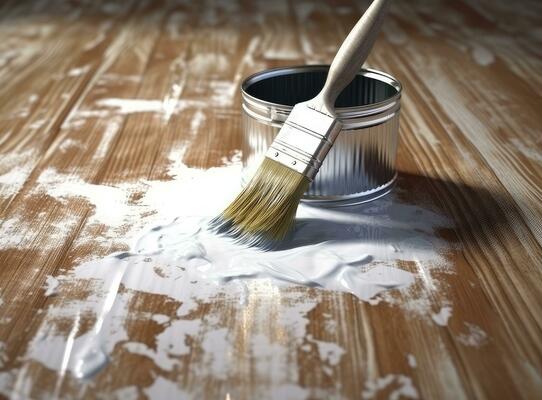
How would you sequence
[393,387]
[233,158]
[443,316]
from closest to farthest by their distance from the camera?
[393,387] < [443,316] < [233,158]

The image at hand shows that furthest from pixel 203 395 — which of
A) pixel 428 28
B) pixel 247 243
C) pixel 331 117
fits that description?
pixel 428 28

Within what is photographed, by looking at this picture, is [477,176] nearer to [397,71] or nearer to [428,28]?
[397,71]

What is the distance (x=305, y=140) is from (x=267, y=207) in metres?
0.12

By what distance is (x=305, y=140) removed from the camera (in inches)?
42.9

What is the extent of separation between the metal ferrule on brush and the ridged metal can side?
55 mm

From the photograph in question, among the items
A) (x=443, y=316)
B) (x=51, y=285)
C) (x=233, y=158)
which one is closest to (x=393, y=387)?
(x=443, y=316)

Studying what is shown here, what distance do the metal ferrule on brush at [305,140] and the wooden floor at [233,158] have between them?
205mm

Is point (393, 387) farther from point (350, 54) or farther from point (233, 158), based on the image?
point (233, 158)

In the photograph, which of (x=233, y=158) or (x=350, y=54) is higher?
(x=350, y=54)

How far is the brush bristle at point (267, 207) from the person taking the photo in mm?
1090

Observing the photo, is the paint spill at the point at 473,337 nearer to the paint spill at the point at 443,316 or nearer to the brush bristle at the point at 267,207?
the paint spill at the point at 443,316

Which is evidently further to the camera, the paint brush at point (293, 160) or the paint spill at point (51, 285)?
the paint brush at point (293, 160)

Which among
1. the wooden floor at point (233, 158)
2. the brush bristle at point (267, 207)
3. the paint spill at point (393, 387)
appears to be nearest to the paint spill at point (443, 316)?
the wooden floor at point (233, 158)

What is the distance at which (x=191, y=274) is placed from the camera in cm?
102
